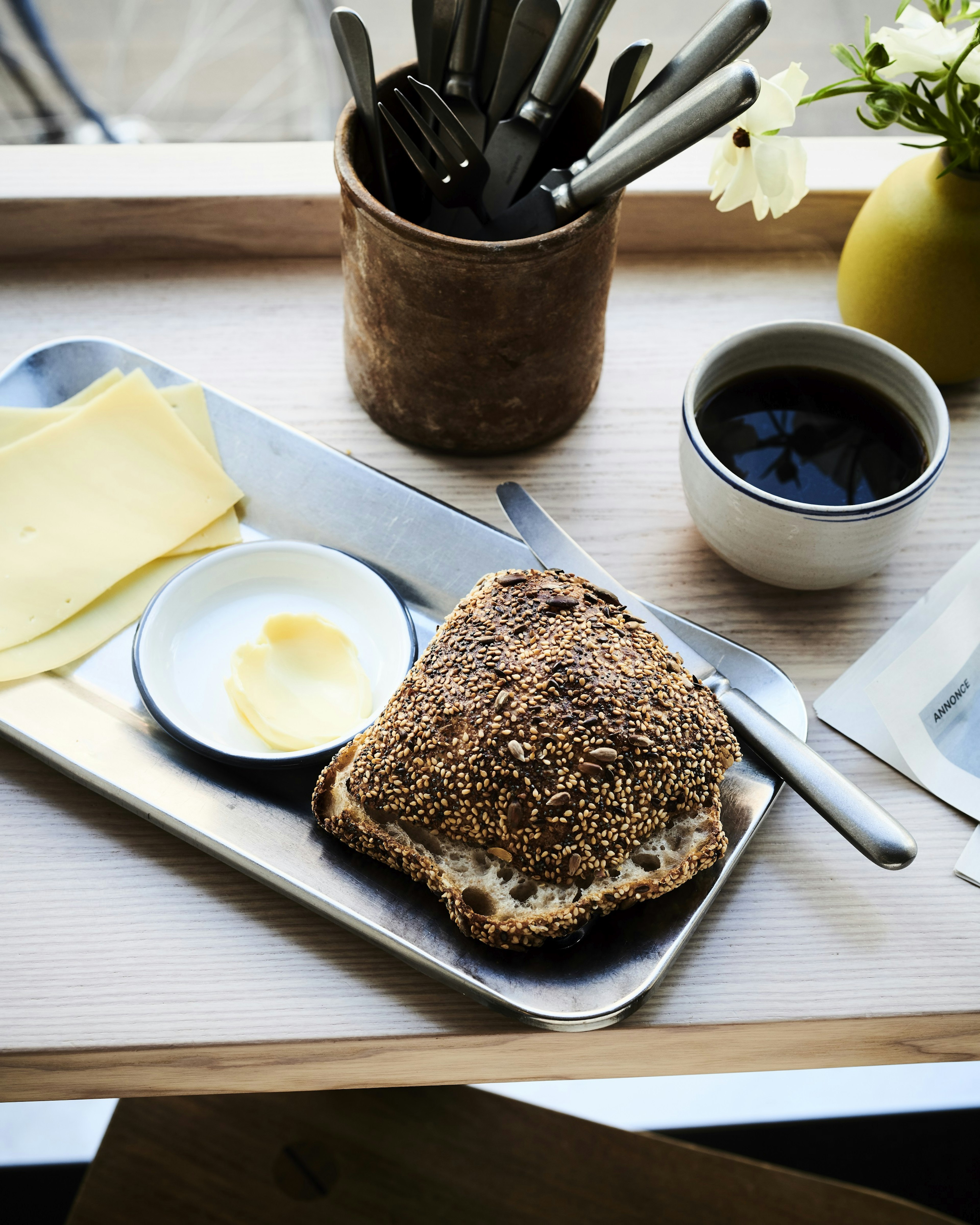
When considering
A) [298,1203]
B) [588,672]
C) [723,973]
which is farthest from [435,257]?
[298,1203]

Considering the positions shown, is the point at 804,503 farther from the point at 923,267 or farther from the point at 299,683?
the point at 299,683

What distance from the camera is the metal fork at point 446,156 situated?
85 centimetres

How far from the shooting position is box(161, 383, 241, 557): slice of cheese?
971 mm

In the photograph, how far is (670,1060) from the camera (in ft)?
2.48

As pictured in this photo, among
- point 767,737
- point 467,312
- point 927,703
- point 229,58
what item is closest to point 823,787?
point 767,737

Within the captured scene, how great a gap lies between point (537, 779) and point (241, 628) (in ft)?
1.11

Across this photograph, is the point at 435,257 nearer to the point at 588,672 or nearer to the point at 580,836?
the point at 588,672

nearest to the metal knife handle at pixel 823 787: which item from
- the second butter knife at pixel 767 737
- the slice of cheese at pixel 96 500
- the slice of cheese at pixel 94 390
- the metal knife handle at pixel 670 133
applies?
the second butter knife at pixel 767 737

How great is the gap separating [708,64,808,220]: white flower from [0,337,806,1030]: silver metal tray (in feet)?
1.23

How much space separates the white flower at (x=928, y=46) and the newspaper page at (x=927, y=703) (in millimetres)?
461

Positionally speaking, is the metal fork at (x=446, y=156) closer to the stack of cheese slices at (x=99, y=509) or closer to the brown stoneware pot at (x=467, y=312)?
the brown stoneware pot at (x=467, y=312)

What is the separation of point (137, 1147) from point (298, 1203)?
17 cm

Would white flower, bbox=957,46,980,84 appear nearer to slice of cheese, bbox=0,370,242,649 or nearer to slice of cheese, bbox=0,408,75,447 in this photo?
slice of cheese, bbox=0,370,242,649

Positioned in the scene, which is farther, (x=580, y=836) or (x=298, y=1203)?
(x=298, y=1203)
